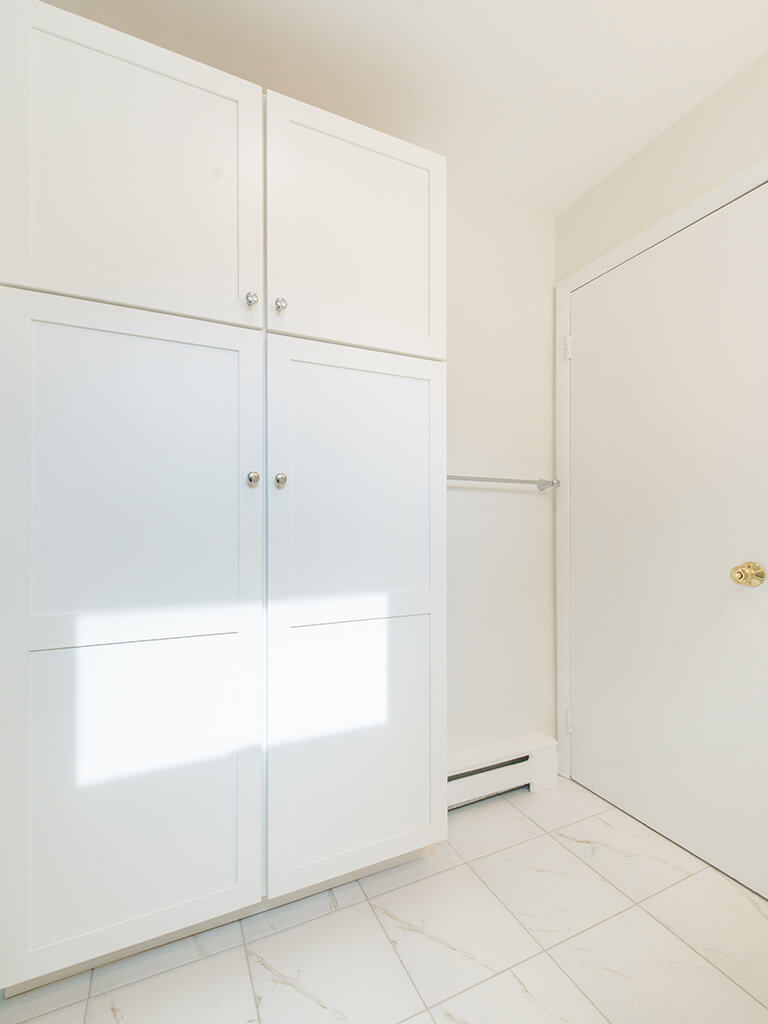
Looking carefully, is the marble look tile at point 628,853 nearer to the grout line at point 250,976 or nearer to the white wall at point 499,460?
the white wall at point 499,460

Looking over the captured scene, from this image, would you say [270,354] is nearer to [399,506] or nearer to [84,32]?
[399,506]

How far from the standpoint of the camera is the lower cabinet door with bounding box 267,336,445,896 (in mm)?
1162

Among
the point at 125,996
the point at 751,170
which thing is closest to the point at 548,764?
the point at 125,996

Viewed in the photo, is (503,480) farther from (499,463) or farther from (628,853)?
(628,853)

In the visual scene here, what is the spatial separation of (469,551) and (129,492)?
47.8 inches

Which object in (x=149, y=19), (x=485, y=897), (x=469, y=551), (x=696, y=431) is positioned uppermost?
(x=149, y=19)

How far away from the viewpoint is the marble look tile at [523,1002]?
992mm

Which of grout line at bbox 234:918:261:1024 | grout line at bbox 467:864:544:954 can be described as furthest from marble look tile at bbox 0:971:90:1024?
grout line at bbox 467:864:544:954

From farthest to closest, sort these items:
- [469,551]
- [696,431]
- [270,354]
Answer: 1. [469,551]
2. [696,431]
3. [270,354]

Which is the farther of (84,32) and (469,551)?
(469,551)

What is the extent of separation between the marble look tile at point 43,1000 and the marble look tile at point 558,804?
135 cm

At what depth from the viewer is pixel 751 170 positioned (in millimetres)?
1343

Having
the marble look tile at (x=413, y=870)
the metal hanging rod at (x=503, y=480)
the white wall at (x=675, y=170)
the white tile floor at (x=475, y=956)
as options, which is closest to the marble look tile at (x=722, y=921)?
the white tile floor at (x=475, y=956)

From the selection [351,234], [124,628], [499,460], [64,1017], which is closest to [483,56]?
[351,234]
